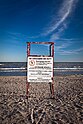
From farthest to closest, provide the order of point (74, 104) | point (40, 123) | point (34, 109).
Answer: point (74, 104)
point (34, 109)
point (40, 123)

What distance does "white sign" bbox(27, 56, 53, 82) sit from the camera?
6746 mm

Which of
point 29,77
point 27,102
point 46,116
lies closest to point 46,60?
point 29,77

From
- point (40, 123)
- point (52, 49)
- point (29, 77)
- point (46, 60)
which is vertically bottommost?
point (40, 123)

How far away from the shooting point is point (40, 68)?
680 centimetres

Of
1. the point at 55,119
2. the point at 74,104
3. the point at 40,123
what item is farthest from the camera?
the point at 74,104

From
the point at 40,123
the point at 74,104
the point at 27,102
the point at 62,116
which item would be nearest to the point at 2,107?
the point at 27,102

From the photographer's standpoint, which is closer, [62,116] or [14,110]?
[62,116]

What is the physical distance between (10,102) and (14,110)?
1.19 metres

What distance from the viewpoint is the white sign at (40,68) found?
Answer: 675 centimetres

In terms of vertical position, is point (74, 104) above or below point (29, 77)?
below

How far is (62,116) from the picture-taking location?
5.12m

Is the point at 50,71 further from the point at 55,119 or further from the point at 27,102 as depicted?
the point at 55,119

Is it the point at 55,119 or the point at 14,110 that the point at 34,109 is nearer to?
the point at 14,110

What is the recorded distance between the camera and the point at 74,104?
653cm
